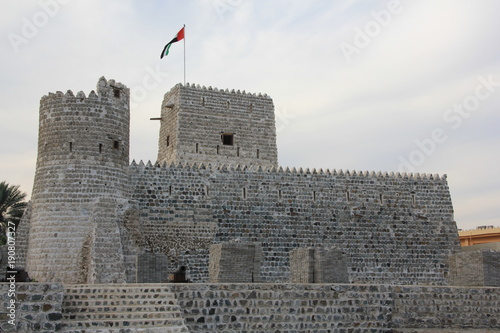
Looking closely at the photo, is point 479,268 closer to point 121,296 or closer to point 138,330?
point 121,296

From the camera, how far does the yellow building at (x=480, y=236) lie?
35.0 m

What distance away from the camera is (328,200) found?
20422mm


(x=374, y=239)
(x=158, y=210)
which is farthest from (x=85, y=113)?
(x=374, y=239)

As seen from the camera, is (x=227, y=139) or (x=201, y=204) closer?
(x=201, y=204)

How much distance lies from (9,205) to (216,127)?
8018 mm

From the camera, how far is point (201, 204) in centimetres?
1859

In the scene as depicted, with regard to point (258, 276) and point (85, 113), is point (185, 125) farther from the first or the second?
point (258, 276)

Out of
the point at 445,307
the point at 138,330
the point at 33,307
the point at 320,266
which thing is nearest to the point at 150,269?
the point at 138,330

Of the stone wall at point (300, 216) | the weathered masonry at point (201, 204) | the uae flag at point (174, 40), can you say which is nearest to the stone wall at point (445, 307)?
the weathered masonry at point (201, 204)

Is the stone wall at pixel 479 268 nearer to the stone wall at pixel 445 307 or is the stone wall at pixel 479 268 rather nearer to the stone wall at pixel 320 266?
the stone wall at pixel 445 307

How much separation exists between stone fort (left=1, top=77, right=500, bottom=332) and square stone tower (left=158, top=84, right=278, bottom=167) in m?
0.05

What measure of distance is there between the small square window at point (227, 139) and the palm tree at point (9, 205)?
7600 millimetres

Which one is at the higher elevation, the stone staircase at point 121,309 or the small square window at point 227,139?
the small square window at point 227,139

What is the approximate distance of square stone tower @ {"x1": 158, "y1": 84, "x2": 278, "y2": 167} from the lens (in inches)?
922
